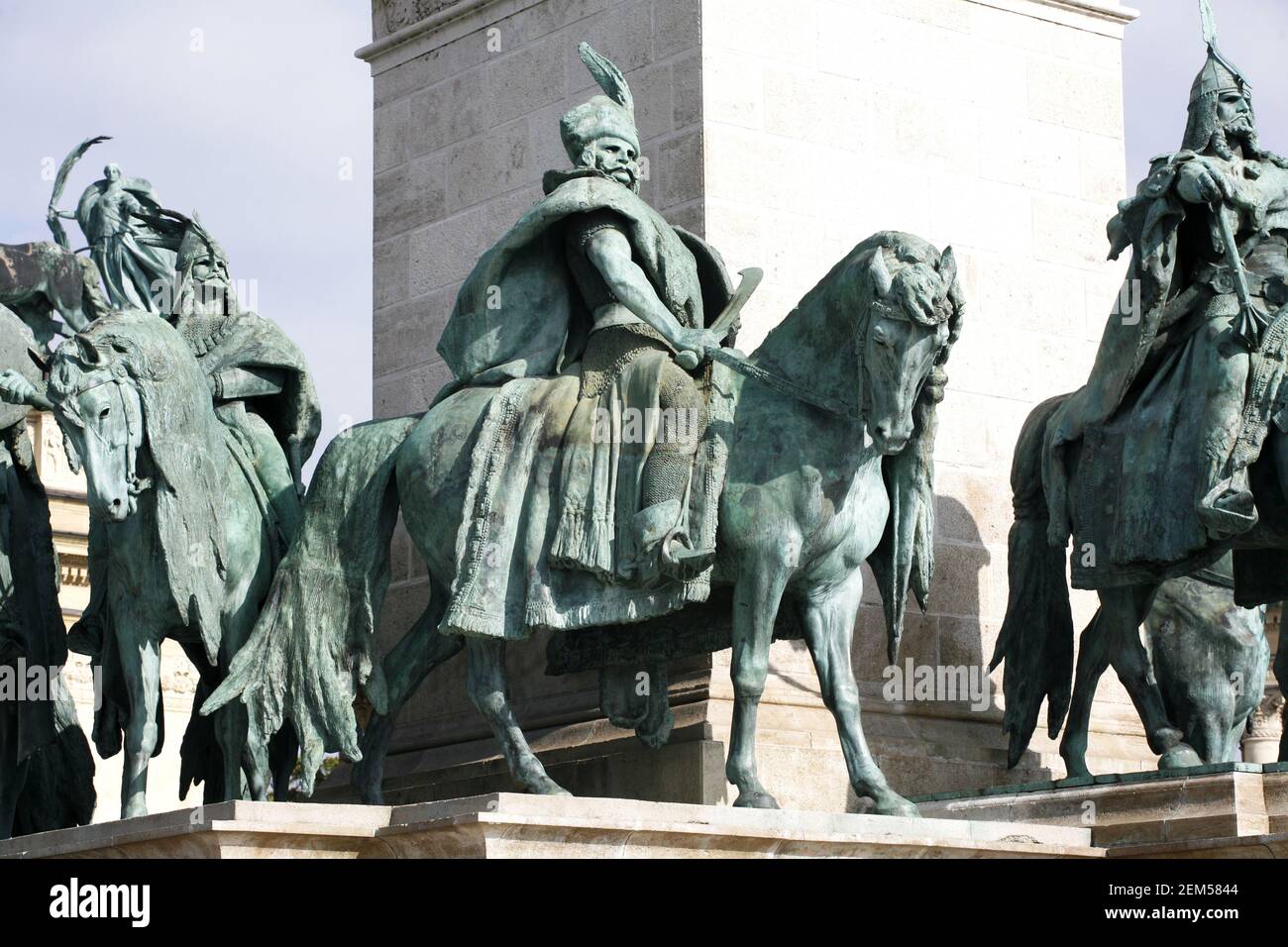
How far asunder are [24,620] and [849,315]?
469 centimetres

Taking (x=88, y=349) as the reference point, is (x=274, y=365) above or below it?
above

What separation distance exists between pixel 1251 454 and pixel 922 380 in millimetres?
1581

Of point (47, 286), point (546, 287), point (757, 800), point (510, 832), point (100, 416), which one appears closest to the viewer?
point (510, 832)

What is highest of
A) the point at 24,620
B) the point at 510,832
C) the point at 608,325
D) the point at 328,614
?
the point at 608,325

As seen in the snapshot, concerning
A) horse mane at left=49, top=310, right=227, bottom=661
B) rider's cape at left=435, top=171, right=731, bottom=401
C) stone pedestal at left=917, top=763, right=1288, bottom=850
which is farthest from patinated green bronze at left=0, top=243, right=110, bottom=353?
stone pedestal at left=917, top=763, right=1288, bottom=850

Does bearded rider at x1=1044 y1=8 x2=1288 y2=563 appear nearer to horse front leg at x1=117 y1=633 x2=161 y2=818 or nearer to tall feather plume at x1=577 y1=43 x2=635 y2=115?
tall feather plume at x1=577 y1=43 x2=635 y2=115

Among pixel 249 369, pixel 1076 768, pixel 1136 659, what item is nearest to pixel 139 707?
pixel 249 369

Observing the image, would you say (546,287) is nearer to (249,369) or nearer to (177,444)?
(177,444)

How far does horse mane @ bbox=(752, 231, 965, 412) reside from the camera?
11.2 meters

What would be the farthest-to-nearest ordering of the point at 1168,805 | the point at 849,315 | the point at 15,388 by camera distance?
the point at 15,388, the point at 1168,805, the point at 849,315

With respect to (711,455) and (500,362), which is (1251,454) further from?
(500,362)

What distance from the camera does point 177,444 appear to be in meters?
12.4

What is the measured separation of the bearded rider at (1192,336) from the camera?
Answer: 12.1m
